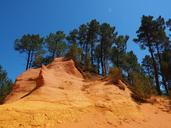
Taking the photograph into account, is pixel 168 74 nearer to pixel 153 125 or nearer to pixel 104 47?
pixel 104 47

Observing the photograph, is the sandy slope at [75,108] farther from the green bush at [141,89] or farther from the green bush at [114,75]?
the green bush at [141,89]

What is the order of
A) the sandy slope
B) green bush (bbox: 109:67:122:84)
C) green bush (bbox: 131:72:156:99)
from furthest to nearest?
green bush (bbox: 131:72:156:99), green bush (bbox: 109:67:122:84), the sandy slope

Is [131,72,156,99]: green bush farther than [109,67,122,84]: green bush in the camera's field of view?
Yes

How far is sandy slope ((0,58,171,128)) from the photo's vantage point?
10.5 meters

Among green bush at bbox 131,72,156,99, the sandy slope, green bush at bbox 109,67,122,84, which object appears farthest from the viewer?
green bush at bbox 131,72,156,99

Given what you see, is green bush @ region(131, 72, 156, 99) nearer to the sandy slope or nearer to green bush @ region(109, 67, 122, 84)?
the sandy slope

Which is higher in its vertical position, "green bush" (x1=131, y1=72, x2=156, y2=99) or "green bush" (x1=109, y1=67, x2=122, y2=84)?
"green bush" (x1=109, y1=67, x2=122, y2=84)

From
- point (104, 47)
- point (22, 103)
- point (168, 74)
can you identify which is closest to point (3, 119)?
point (22, 103)

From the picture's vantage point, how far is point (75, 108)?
12461mm

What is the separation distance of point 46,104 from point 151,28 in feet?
74.1

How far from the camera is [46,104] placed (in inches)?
471

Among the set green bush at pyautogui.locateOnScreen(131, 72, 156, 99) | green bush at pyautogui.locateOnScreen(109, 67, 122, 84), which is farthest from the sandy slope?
green bush at pyautogui.locateOnScreen(131, 72, 156, 99)

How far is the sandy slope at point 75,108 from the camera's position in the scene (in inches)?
414

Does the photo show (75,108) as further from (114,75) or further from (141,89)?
(141,89)
